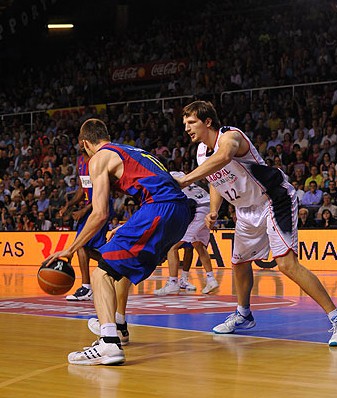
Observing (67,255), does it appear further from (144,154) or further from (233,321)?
(233,321)

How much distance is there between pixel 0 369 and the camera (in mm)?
5738

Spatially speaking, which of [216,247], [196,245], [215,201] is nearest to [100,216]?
[215,201]

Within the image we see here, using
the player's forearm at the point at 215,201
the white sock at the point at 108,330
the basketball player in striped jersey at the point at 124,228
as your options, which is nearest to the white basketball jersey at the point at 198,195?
the player's forearm at the point at 215,201

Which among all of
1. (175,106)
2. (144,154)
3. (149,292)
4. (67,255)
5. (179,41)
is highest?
(179,41)

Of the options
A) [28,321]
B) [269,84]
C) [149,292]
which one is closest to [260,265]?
[149,292]

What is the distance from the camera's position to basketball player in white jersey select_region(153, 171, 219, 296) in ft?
37.9

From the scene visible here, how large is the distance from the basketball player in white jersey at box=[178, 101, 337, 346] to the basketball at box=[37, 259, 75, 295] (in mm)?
1566

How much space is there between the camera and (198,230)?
12.1 meters

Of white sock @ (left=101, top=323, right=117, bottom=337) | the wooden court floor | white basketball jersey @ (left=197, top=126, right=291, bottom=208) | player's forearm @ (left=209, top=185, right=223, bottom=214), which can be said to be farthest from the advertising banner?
white sock @ (left=101, top=323, right=117, bottom=337)

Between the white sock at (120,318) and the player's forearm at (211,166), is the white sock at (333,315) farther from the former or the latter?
the white sock at (120,318)

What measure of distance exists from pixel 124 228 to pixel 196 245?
6.12 meters

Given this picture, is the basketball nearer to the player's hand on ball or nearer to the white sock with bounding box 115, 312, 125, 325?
the player's hand on ball

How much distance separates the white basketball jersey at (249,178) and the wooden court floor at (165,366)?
127cm

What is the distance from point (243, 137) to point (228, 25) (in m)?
19.4
